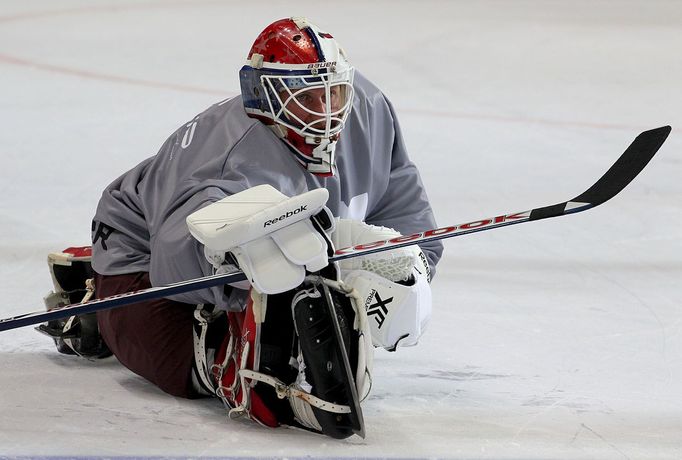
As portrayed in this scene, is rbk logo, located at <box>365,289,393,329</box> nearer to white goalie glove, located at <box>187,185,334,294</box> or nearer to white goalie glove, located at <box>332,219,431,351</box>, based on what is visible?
white goalie glove, located at <box>332,219,431,351</box>

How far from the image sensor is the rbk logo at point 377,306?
2.36 meters

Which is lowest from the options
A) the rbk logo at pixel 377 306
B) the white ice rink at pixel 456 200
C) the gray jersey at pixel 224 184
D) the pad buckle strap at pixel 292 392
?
the white ice rink at pixel 456 200

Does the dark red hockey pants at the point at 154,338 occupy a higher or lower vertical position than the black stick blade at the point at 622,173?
lower

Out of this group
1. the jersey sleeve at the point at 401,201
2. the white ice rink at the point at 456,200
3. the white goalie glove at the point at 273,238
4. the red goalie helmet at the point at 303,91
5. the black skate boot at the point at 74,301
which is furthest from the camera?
the jersey sleeve at the point at 401,201

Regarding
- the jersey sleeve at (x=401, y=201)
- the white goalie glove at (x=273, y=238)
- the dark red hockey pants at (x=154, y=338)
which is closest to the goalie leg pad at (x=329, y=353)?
the white goalie glove at (x=273, y=238)

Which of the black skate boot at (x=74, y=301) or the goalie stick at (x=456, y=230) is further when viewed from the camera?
the black skate boot at (x=74, y=301)

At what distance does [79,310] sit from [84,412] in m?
0.28

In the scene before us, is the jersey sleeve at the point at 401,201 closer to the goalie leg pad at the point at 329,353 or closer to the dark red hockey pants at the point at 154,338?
the dark red hockey pants at the point at 154,338

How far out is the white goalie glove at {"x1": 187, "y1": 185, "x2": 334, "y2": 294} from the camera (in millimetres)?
2051

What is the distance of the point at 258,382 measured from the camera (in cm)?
231

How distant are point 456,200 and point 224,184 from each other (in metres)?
1.98

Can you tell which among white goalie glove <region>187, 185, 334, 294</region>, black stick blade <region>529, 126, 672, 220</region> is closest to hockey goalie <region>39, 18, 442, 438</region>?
white goalie glove <region>187, 185, 334, 294</region>

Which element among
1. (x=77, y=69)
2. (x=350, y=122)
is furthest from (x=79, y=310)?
(x=77, y=69)

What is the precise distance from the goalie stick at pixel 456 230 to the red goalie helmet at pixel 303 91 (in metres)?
0.35
